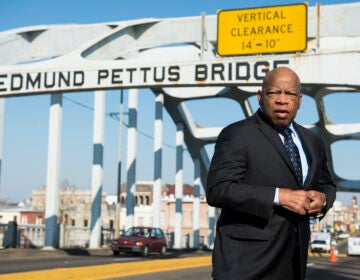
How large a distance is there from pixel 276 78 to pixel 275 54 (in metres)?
14.0

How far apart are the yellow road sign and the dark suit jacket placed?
14.0 metres

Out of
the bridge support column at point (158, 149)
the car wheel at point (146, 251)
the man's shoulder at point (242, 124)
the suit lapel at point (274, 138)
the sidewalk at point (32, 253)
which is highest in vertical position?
the bridge support column at point (158, 149)

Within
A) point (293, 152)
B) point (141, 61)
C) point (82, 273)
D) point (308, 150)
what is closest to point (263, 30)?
point (141, 61)

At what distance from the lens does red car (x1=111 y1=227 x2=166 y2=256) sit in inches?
1033

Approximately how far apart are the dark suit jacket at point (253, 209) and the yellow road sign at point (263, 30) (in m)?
14.0

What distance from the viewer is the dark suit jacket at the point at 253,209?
2455mm

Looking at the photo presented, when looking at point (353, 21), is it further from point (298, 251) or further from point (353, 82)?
point (298, 251)

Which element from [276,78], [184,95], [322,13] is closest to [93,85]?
[322,13]

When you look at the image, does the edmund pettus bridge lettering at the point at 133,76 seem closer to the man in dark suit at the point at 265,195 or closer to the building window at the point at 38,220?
the man in dark suit at the point at 265,195

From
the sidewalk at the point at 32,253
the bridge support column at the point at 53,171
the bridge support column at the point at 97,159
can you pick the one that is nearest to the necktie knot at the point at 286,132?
the sidewalk at the point at 32,253

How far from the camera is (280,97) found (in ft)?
8.57

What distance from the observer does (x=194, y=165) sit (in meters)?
47.2

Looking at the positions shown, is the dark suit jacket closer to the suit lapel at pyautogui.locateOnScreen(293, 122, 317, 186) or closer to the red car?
the suit lapel at pyautogui.locateOnScreen(293, 122, 317, 186)

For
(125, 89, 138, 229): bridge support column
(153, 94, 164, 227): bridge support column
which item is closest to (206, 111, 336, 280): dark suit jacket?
(125, 89, 138, 229): bridge support column
